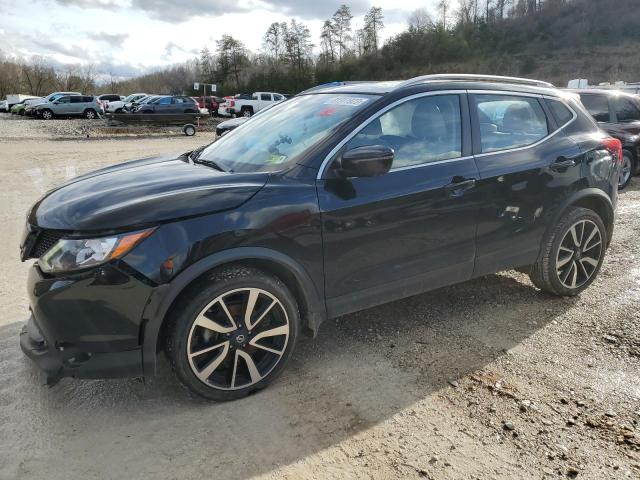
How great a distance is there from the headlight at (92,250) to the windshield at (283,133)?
95 cm

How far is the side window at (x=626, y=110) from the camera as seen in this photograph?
9.90m

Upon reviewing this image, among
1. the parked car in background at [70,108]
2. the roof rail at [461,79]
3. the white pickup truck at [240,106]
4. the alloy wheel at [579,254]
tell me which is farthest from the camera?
the white pickup truck at [240,106]

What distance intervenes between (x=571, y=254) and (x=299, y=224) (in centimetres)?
263

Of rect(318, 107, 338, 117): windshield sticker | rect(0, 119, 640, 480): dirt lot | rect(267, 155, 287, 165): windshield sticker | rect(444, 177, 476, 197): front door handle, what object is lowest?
rect(0, 119, 640, 480): dirt lot

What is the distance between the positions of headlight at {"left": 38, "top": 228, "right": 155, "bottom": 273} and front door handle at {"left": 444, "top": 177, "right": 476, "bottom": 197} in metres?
1.98

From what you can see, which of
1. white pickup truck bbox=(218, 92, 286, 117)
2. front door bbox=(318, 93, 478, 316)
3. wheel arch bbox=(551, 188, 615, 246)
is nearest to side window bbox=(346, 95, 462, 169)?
front door bbox=(318, 93, 478, 316)

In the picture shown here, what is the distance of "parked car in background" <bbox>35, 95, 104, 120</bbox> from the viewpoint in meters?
33.7

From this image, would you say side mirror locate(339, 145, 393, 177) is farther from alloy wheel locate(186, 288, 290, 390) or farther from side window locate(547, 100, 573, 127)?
side window locate(547, 100, 573, 127)

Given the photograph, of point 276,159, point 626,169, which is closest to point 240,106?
point 626,169

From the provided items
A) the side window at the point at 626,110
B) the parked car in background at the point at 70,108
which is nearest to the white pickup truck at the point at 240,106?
the parked car in background at the point at 70,108

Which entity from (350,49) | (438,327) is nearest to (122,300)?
(438,327)

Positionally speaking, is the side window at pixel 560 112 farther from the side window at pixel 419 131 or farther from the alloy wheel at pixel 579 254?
the side window at pixel 419 131

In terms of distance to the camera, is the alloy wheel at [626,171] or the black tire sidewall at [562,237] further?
the alloy wheel at [626,171]

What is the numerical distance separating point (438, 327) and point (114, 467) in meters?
2.44
